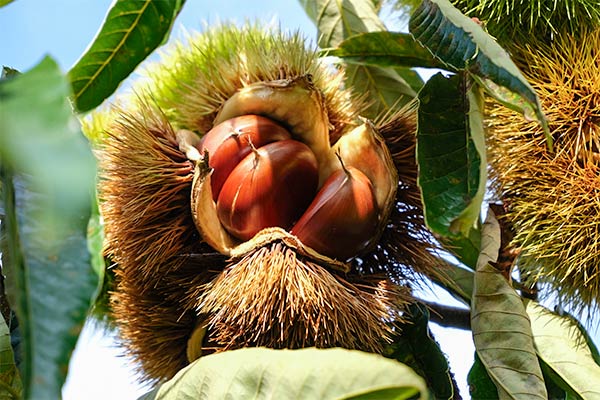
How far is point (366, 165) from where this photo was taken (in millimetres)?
990

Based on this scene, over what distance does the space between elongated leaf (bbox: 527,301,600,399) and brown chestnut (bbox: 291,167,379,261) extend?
272mm

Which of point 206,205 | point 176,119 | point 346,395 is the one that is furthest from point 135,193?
point 346,395

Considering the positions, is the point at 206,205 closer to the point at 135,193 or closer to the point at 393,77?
the point at 135,193

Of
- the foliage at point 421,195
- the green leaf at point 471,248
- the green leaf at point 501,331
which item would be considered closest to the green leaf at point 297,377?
the foliage at point 421,195

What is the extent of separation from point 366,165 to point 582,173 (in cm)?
27

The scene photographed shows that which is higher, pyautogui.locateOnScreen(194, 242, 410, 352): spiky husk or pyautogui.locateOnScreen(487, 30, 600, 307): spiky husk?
pyautogui.locateOnScreen(194, 242, 410, 352): spiky husk

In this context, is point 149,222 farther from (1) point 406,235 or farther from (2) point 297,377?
(2) point 297,377

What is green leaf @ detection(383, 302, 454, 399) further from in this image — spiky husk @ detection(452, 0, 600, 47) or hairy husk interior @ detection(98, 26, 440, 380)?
spiky husk @ detection(452, 0, 600, 47)

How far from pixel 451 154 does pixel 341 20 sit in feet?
1.81

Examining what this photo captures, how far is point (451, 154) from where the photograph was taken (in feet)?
2.70

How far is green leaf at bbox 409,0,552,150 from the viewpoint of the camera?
28.3 inches

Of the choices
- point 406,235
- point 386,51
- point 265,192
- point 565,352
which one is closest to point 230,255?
point 265,192

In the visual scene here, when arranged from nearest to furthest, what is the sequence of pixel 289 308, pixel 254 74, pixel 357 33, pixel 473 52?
pixel 473 52, pixel 289 308, pixel 254 74, pixel 357 33

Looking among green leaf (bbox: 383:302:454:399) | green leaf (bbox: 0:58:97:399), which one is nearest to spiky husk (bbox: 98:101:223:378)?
green leaf (bbox: 383:302:454:399)
